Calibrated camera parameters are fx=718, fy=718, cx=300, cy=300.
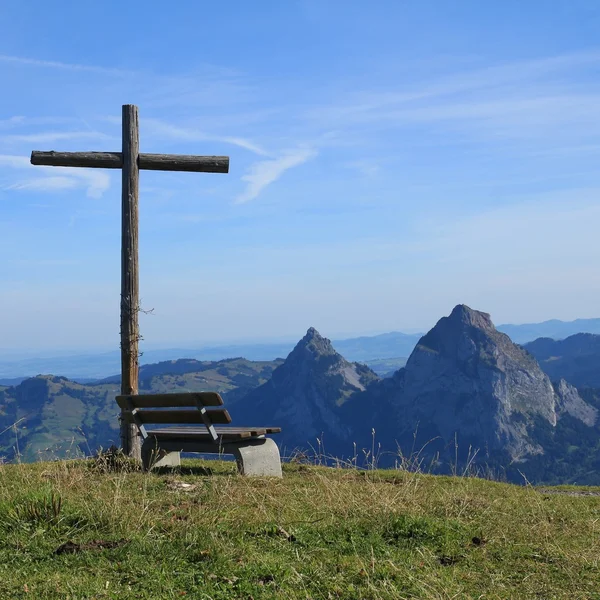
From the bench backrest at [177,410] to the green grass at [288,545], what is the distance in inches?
82.4

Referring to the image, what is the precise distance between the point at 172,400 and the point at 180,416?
1.66 ft

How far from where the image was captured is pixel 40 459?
41.4ft

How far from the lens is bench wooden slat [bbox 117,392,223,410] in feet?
35.9

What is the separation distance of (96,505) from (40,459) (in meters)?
5.84

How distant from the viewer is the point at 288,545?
6.60 meters

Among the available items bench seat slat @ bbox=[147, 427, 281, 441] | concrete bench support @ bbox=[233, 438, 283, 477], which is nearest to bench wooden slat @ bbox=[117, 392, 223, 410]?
bench seat slat @ bbox=[147, 427, 281, 441]

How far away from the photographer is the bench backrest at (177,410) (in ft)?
36.6

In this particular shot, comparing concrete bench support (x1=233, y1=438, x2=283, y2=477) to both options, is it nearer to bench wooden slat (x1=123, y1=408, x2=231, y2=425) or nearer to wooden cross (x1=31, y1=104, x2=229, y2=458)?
bench wooden slat (x1=123, y1=408, x2=231, y2=425)

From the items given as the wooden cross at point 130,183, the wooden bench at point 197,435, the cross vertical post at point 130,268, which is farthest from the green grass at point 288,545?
the wooden cross at point 130,183

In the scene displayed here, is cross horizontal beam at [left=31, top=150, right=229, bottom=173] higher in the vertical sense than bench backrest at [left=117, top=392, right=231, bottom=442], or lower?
higher

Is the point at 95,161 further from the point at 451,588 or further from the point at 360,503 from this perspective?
the point at 451,588

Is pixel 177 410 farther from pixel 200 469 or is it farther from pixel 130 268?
pixel 130 268

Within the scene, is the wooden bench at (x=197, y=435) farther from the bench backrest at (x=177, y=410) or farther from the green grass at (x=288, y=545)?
the green grass at (x=288, y=545)

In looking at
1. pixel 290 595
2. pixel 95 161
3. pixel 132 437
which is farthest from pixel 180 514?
pixel 95 161
